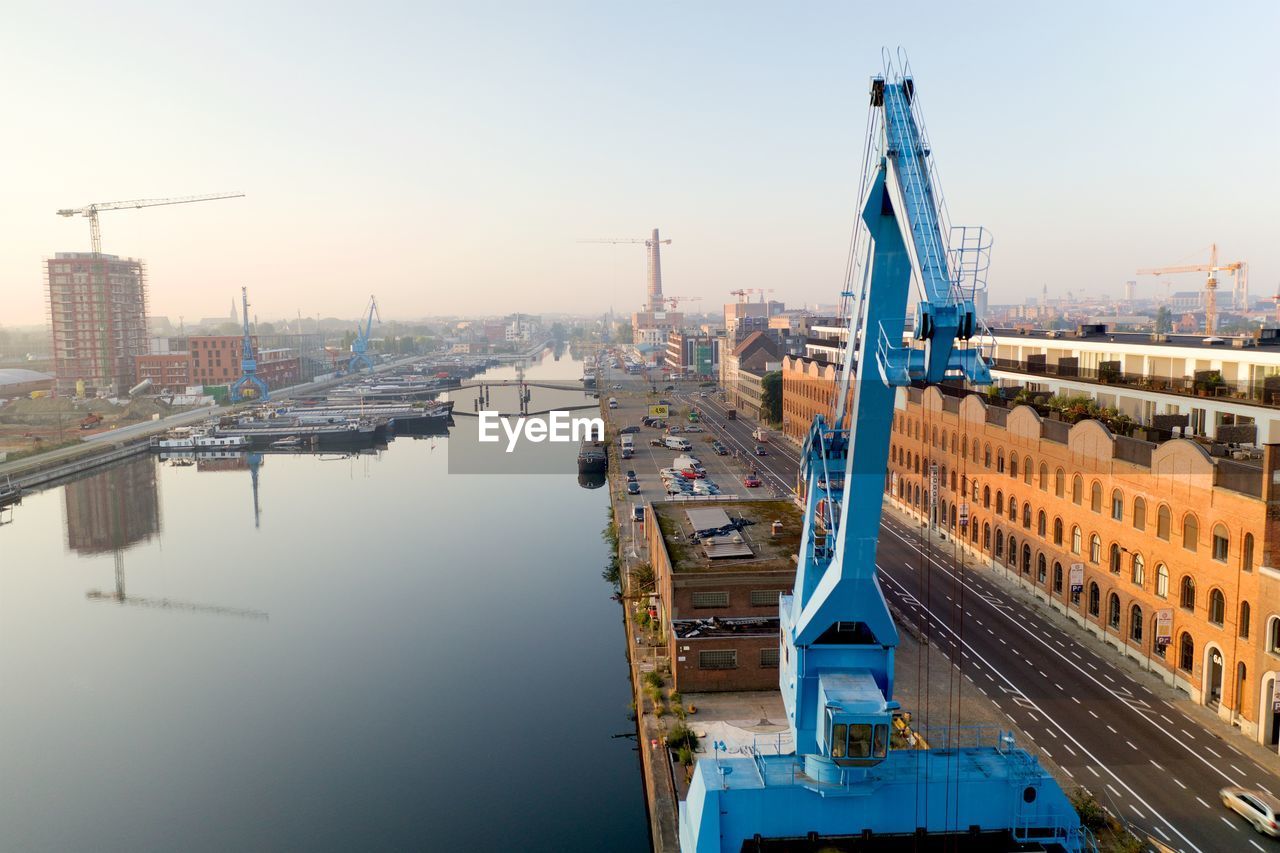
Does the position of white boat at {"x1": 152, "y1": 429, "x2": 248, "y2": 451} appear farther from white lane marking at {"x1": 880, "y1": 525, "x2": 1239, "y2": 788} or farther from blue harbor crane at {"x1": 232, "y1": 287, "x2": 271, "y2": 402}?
white lane marking at {"x1": 880, "y1": 525, "x2": 1239, "y2": 788}

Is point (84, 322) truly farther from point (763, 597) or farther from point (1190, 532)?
point (1190, 532)

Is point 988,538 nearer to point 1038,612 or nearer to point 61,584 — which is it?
point 1038,612

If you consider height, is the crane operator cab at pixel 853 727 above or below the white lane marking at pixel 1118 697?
above

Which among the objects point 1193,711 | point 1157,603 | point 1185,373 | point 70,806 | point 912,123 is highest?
point 912,123

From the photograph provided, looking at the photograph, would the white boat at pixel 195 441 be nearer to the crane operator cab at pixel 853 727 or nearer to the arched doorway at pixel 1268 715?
the crane operator cab at pixel 853 727

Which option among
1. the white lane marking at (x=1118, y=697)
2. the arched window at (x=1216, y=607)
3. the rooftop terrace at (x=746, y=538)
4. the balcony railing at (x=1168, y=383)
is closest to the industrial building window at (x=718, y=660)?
the rooftop terrace at (x=746, y=538)

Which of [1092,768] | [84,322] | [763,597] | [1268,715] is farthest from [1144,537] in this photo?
[84,322]

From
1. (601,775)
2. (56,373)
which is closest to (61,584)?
(601,775)
